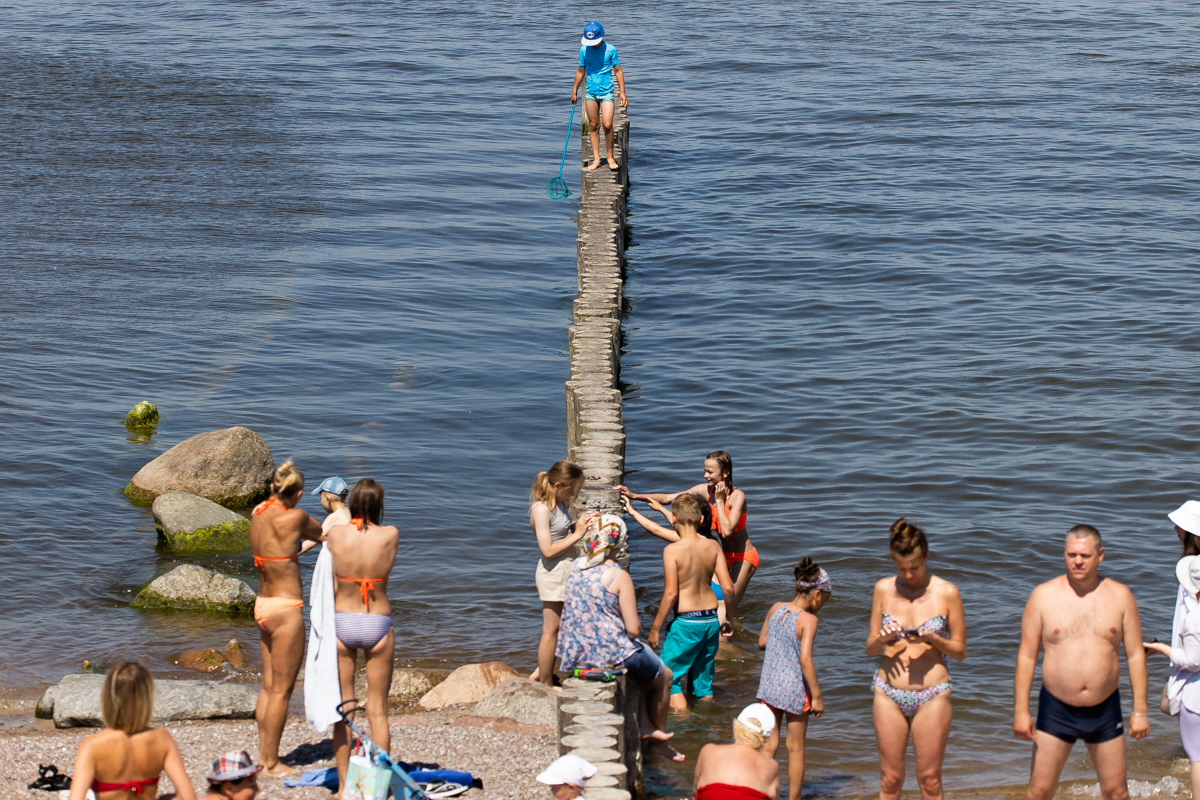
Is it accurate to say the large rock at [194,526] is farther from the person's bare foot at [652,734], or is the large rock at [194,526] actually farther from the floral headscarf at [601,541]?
the floral headscarf at [601,541]

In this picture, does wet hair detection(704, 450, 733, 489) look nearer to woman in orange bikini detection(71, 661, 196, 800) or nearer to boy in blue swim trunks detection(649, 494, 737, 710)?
boy in blue swim trunks detection(649, 494, 737, 710)

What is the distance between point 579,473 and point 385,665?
188 cm

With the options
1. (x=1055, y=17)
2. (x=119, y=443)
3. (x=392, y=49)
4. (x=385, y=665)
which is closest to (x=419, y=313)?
(x=119, y=443)

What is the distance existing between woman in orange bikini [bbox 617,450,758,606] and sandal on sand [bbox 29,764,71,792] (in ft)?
13.2

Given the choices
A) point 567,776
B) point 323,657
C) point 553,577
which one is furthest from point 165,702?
point 567,776

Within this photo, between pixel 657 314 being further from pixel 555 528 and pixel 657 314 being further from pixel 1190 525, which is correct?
pixel 1190 525

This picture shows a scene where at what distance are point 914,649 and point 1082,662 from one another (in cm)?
76

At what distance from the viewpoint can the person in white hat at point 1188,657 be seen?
607 cm

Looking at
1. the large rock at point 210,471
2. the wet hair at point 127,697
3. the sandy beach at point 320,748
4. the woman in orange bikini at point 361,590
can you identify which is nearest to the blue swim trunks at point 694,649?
the sandy beach at point 320,748

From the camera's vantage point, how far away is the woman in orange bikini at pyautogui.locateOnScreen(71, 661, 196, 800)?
517 centimetres

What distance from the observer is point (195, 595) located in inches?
411

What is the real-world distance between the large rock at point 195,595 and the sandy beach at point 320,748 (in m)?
2.19

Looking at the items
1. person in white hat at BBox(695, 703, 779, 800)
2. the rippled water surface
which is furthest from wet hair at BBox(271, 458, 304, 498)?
the rippled water surface

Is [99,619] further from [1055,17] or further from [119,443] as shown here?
[1055,17]
